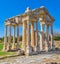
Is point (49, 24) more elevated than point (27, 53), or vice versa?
point (49, 24)

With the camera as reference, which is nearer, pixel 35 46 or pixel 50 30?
pixel 35 46

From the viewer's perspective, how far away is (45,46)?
26.6 metres

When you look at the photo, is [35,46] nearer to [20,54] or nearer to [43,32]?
[20,54]

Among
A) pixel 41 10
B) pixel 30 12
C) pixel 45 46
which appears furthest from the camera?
pixel 45 46

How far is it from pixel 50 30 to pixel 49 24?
4.28 ft

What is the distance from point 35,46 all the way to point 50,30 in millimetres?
6844

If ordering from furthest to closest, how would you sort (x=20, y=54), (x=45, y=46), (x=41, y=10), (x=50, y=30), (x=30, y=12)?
(x=50, y=30) → (x=45, y=46) → (x=41, y=10) → (x=30, y=12) → (x=20, y=54)

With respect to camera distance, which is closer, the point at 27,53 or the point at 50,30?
the point at 27,53

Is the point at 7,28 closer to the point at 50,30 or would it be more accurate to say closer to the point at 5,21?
the point at 5,21

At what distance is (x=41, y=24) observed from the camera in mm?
27547

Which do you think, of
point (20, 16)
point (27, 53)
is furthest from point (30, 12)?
point (27, 53)

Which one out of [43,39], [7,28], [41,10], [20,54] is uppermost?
[41,10]

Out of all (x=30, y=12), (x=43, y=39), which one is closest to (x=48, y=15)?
(x=43, y=39)

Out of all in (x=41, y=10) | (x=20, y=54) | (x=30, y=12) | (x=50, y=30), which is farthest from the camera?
(x=50, y=30)
